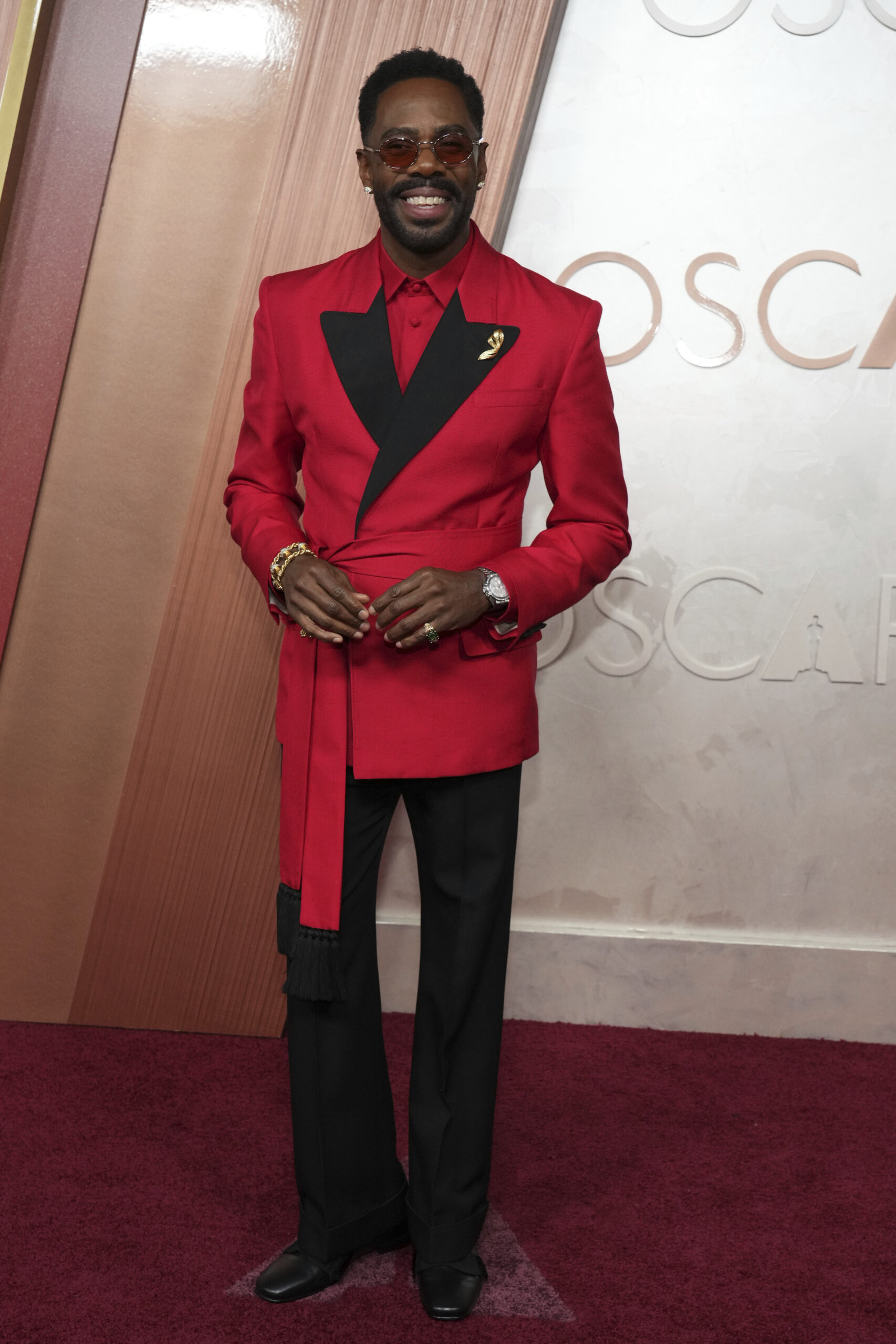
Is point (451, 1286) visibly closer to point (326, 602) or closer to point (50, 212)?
point (326, 602)

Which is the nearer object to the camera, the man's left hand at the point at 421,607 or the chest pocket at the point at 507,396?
the man's left hand at the point at 421,607

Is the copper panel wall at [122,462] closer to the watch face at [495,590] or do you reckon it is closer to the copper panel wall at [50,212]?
the copper panel wall at [50,212]

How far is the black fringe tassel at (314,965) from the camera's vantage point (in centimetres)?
159

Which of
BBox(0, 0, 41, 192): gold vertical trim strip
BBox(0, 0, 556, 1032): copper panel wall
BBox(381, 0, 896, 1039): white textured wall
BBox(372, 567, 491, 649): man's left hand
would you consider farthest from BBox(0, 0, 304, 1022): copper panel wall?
BBox(372, 567, 491, 649): man's left hand

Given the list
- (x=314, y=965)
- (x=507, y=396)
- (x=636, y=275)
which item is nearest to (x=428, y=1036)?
(x=314, y=965)

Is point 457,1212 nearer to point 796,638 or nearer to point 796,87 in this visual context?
point 796,638

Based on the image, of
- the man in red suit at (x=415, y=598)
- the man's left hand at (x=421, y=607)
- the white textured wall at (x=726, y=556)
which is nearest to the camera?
the man's left hand at (x=421, y=607)

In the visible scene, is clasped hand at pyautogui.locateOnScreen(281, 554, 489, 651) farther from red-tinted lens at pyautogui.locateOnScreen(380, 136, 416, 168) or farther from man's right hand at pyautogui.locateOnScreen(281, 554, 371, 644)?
red-tinted lens at pyautogui.locateOnScreen(380, 136, 416, 168)

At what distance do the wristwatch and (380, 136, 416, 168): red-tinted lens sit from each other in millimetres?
553

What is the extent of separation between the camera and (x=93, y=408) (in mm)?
2344

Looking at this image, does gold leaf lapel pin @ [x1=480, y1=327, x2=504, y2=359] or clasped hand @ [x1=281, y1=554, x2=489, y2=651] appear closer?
clasped hand @ [x1=281, y1=554, x2=489, y2=651]

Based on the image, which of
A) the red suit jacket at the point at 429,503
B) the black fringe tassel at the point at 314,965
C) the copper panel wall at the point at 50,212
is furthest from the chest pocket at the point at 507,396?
the copper panel wall at the point at 50,212

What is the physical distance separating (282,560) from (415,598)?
0.23 m

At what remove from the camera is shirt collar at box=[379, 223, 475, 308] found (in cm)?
161
